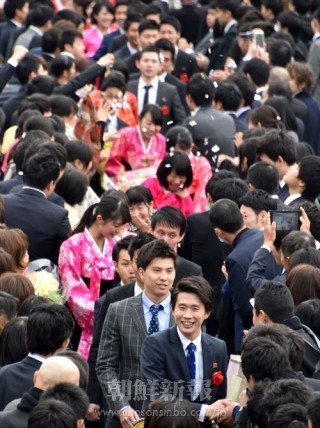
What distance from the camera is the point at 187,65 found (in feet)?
56.6

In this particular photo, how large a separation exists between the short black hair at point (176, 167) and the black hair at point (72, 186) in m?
0.62

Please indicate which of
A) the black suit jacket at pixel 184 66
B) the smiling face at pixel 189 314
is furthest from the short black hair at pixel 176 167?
the black suit jacket at pixel 184 66

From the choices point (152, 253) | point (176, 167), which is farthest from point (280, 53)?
point (152, 253)

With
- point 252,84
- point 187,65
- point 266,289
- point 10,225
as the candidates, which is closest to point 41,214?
point 10,225

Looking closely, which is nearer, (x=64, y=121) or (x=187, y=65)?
(x=64, y=121)

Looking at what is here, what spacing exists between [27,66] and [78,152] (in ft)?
10.9

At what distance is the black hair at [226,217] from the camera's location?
379 inches

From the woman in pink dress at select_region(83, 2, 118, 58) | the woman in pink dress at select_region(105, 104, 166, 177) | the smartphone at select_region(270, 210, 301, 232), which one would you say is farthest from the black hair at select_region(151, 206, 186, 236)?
the woman in pink dress at select_region(83, 2, 118, 58)

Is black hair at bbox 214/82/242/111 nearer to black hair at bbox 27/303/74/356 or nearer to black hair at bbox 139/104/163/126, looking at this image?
black hair at bbox 139/104/163/126

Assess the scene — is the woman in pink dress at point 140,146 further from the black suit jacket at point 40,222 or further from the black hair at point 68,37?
the black hair at point 68,37

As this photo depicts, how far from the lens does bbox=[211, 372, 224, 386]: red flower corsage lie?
25.4ft

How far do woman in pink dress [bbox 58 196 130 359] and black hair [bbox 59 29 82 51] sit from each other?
686 cm

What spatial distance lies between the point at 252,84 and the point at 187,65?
2866 millimetres

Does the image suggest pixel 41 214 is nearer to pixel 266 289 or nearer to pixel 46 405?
pixel 266 289
